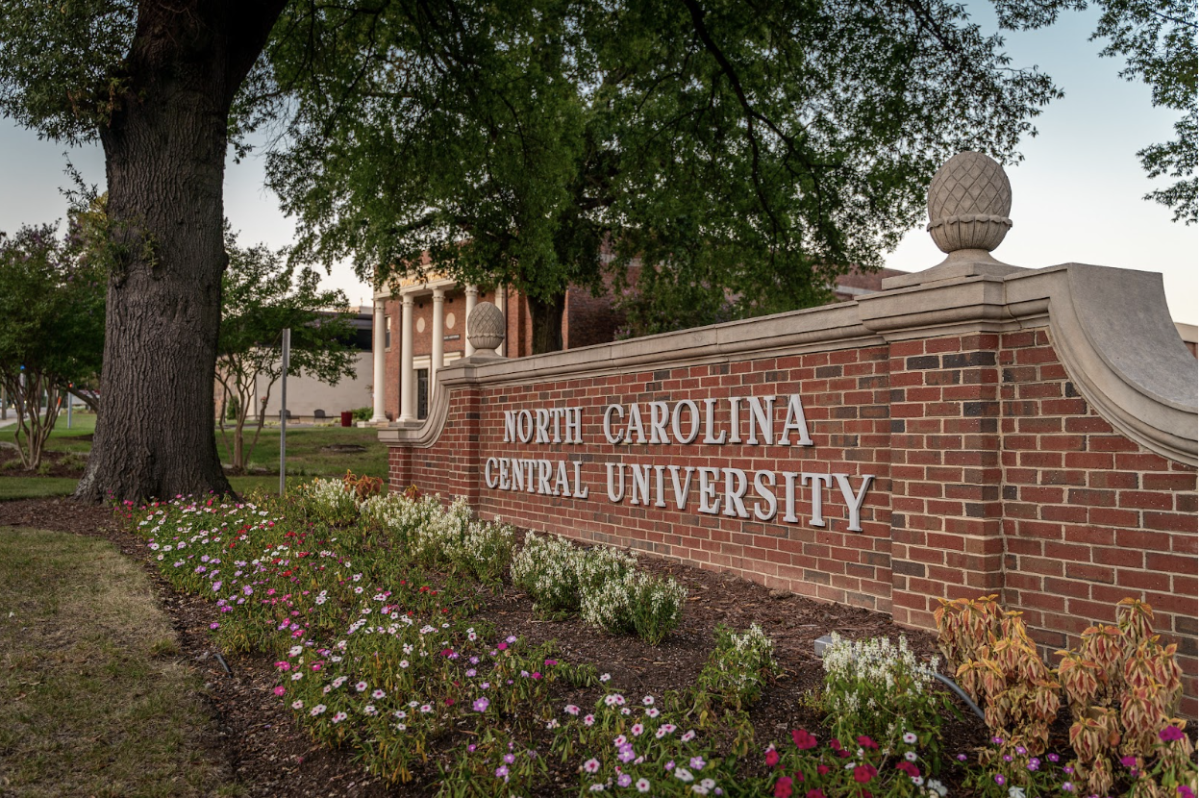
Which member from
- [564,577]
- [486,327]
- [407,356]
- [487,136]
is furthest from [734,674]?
[407,356]

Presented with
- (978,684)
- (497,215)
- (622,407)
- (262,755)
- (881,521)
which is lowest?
(262,755)

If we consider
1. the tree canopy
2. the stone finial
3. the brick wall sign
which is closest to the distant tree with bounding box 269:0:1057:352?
the tree canopy

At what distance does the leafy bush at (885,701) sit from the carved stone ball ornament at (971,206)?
2.19 metres

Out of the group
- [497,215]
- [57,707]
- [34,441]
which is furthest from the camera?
[34,441]

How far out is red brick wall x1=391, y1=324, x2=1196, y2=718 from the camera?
3756 millimetres

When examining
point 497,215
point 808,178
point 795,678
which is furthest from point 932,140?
point 795,678

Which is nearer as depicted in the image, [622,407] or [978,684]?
[978,684]

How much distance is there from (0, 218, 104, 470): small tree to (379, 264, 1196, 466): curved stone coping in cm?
1372

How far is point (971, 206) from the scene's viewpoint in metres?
4.55

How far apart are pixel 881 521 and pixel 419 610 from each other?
271cm

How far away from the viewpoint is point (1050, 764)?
117 inches

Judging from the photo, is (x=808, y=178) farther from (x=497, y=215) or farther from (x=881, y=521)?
(x=881, y=521)

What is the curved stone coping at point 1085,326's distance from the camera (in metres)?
3.69

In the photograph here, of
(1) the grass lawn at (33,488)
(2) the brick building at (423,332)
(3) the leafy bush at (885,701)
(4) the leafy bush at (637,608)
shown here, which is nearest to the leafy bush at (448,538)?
(4) the leafy bush at (637,608)
